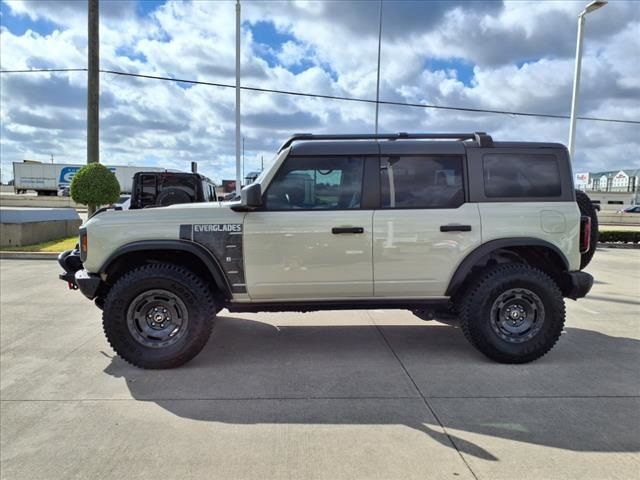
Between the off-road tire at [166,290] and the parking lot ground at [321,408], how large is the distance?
0.15m

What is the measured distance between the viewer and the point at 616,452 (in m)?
2.74

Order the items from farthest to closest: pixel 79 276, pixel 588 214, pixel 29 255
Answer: pixel 29 255 → pixel 588 214 → pixel 79 276

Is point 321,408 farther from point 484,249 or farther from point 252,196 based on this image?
point 484,249

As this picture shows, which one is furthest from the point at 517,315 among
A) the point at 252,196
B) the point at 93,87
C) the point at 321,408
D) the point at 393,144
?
the point at 93,87

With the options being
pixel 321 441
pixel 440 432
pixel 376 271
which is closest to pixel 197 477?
pixel 321 441

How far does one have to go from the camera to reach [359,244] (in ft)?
13.1

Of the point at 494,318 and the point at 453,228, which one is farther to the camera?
the point at 494,318

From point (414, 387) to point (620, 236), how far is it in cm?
1530

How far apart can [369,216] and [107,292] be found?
105 inches

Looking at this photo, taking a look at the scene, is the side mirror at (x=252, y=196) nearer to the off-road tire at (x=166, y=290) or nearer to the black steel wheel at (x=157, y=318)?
the off-road tire at (x=166, y=290)

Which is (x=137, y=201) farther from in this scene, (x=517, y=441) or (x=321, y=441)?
(x=517, y=441)

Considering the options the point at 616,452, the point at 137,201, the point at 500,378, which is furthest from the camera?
the point at 137,201

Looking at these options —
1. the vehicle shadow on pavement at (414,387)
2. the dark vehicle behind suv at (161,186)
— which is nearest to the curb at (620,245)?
the vehicle shadow on pavement at (414,387)

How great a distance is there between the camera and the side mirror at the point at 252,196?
3.81m
